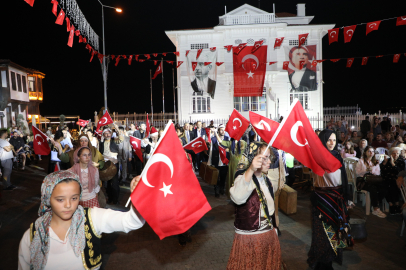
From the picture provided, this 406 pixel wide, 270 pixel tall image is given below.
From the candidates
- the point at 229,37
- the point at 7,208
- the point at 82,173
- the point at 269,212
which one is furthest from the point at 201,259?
the point at 229,37

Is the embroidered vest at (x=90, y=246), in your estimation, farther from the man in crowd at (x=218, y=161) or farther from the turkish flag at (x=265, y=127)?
the man in crowd at (x=218, y=161)

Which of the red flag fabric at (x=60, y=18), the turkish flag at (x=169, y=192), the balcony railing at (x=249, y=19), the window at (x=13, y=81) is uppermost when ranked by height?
the balcony railing at (x=249, y=19)

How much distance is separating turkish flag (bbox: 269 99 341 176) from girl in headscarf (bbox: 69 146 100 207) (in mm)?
3162

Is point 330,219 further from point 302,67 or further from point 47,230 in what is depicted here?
point 302,67

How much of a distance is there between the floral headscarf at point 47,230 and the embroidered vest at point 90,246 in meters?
0.03

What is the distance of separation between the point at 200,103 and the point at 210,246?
2195 centimetres

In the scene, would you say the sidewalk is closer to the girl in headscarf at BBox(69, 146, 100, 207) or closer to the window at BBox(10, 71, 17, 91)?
the girl in headscarf at BBox(69, 146, 100, 207)

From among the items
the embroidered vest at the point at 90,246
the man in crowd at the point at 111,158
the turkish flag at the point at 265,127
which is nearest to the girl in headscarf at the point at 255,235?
the embroidered vest at the point at 90,246

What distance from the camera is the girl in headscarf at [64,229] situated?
2.11m

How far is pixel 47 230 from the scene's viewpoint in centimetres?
213

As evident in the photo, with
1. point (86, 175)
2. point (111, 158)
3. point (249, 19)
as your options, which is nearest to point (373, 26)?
point (111, 158)

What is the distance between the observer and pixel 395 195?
23.6 ft

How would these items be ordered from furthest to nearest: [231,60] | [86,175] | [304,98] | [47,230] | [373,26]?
[304,98]
[231,60]
[373,26]
[86,175]
[47,230]

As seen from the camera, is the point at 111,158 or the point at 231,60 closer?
the point at 111,158
